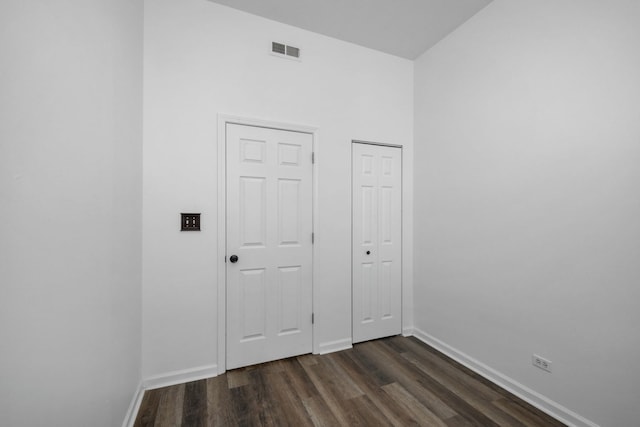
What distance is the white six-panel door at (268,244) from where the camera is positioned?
221 cm

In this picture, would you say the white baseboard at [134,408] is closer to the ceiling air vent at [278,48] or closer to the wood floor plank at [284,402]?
the wood floor plank at [284,402]

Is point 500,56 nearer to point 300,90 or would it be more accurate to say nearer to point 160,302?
point 300,90

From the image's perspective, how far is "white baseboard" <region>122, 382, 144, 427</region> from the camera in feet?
5.09

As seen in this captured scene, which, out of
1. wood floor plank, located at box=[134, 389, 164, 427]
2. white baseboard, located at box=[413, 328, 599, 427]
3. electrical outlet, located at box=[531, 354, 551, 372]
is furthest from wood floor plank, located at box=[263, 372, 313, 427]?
electrical outlet, located at box=[531, 354, 551, 372]

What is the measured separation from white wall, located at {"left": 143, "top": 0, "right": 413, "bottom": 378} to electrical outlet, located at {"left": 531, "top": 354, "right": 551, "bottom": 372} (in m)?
1.48

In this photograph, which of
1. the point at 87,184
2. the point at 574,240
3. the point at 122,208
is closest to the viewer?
the point at 87,184

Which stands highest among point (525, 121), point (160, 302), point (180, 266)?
point (525, 121)

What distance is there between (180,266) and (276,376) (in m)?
1.20

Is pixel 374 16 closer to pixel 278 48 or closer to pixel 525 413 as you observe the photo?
pixel 278 48

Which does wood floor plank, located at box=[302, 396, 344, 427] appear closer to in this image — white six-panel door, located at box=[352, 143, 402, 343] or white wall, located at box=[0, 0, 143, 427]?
white six-panel door, located at box=[352, 143, 402, 343]

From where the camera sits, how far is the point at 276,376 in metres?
2.10

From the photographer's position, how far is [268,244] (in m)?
2.32

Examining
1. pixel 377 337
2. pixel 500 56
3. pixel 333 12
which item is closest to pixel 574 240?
pixel 500 56

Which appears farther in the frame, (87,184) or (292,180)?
(292,180)
